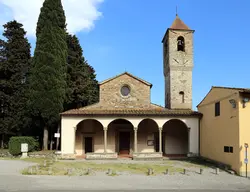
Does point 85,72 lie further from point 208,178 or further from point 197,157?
point 208,178

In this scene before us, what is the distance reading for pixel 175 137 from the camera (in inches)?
972

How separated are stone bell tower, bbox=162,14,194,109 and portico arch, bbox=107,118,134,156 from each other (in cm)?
494

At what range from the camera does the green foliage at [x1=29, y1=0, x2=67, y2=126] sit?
77.9ft

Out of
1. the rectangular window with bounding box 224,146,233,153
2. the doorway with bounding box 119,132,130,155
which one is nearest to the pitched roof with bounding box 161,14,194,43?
the doorway with bounding box 119,132,130,155

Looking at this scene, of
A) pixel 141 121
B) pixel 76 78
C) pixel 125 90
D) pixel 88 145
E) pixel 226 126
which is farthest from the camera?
pixel 76 78

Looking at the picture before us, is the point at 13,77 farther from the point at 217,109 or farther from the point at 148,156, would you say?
the point at 217,109

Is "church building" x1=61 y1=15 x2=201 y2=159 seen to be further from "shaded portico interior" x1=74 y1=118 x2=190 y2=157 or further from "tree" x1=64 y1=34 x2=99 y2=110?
"tree" x1=64 y1=34 x2=99 y2=110

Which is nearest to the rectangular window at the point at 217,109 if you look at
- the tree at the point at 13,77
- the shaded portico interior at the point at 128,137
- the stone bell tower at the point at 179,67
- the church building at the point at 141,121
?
the church building at the point at 141,121

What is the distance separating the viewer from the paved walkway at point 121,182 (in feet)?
33.1

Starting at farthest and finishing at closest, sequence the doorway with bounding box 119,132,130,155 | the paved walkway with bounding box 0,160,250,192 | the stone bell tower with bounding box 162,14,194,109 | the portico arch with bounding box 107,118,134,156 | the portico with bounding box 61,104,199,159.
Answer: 1. the stone bell tower with bounding box 162,14,194,109
2. the doorway with bounding box 119,132,130,155
3. the portico arch with bounding box 107,118,134,156
4. the portico with bounding box 61,104,199,159
5. the paved walkway with bounding box 0,160,250,192

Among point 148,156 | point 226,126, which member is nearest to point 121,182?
point 226,126

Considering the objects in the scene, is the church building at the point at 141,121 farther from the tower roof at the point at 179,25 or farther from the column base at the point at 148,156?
the tower roof at the point at 179,25

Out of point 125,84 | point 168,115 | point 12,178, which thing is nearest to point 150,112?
point 168,115

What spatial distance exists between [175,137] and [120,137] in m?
5.23
